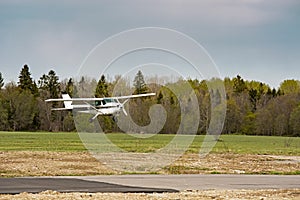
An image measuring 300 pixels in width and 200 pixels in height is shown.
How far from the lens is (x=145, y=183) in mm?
20734

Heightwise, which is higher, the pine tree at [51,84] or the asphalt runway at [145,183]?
the pine tree at [51,84]

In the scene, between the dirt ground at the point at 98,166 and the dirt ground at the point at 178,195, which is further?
the dirt ground at the point at 98,166

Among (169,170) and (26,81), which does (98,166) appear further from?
(26,81)

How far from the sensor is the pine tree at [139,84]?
103 ft

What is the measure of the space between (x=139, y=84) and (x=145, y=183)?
14632 mm

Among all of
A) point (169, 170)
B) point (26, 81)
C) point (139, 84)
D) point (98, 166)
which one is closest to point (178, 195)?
point (169, 170)

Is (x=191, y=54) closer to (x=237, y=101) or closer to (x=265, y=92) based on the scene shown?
(x=237, y=101)

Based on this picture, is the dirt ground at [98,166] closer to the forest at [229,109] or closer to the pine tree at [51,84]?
the forest at [229,109]

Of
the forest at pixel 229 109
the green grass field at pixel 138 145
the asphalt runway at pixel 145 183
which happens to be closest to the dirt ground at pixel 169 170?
the asphalt runway at pixel 145 183

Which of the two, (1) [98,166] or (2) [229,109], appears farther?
(2) [229,109]

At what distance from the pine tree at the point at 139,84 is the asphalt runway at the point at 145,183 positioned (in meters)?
8.17

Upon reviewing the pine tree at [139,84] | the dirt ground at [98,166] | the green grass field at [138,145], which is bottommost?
the dirt ground at [98,166]

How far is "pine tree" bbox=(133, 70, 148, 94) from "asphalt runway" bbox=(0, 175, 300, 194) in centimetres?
817

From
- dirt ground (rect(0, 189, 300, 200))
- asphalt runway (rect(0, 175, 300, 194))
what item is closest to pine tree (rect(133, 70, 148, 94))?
asphalt runway (rect(0, 175, 300, 194))
